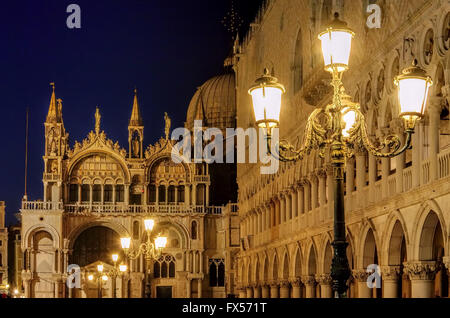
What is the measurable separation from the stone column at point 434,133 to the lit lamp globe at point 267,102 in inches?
266

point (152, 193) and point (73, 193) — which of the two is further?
point (152, 193)

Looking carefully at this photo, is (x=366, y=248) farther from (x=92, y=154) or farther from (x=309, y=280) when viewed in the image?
(x=92, y=154)

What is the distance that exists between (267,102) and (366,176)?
12943 millimetres

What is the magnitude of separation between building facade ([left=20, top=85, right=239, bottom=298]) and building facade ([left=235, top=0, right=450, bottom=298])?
29.6ft

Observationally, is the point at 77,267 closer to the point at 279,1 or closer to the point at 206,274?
the point at 206,274

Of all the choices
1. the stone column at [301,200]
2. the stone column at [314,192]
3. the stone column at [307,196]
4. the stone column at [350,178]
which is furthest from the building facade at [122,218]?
the stone column at [350,178]

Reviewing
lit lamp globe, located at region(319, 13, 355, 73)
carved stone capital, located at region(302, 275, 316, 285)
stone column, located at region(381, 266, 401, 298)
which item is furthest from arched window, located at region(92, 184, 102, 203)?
lit lamp globe, located at region(319, 13, 355, 73)

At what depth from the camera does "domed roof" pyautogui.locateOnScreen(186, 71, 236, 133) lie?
52.2m

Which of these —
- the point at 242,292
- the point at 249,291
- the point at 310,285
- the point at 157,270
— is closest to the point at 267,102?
the point at 310,285

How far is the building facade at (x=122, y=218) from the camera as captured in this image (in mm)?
43281

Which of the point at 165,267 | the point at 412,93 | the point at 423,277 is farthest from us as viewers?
the point at 165,267

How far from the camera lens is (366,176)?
21.2 metres

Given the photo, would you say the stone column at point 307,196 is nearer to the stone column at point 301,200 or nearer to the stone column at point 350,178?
the stone column at point 301,200

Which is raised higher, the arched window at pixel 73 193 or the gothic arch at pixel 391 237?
the arched window at pixel 73 193
